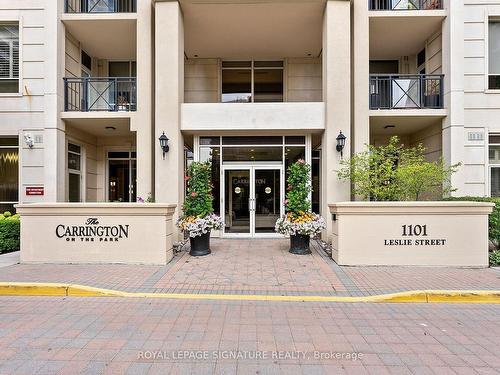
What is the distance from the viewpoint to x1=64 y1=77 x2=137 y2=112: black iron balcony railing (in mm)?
11328

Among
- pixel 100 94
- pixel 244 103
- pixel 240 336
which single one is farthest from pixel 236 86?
pixel 240 336

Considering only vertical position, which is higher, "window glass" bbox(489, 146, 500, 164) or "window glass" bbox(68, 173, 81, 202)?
"window glass" bbox(489, 146, 500, 164)

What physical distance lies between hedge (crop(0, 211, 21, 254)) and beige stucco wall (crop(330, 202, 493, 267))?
938 cm

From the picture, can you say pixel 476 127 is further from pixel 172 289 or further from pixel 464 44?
pixel 172 289

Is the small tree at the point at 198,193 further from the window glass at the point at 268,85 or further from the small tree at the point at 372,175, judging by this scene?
the window glass at the point at 268,85

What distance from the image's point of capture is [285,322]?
4559 millimetres

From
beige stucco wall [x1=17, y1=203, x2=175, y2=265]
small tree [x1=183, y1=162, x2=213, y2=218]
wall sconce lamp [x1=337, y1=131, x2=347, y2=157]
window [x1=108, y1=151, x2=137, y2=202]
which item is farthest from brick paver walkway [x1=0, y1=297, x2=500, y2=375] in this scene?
window [x1=108, y1=151, x2=137, y2=202]

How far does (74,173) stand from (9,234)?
3672mm

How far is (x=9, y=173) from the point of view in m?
11.2

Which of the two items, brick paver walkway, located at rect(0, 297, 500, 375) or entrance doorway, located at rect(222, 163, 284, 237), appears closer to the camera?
brick paver walkway, located at rect(0, 297, 500, 375)

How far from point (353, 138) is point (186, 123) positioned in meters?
5.68

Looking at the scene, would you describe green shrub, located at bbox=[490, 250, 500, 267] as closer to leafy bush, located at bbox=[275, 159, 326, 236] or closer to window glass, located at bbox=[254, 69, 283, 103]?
leafy bush, located at bbox=[275, 159, 326, 236]

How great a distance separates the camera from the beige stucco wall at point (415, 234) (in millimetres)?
7379

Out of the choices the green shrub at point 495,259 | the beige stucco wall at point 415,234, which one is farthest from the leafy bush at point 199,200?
the green shrub at point 495,259
